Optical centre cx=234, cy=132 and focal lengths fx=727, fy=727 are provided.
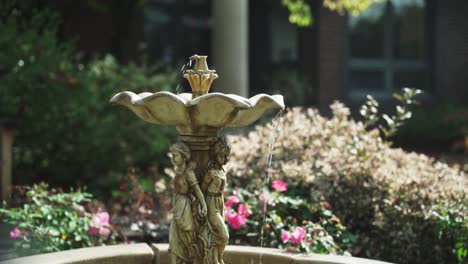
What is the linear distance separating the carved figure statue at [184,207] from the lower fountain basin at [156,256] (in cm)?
48

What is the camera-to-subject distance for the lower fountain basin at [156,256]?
436 cm

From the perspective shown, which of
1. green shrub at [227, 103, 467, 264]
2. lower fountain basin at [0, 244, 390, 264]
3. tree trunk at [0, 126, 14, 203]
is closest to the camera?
lower fountain basin at [0, 244, 390, 264]

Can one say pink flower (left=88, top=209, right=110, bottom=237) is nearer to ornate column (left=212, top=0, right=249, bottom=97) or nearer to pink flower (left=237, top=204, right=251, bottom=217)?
pink flower (left=237, top=204, right=251, bottom=217)

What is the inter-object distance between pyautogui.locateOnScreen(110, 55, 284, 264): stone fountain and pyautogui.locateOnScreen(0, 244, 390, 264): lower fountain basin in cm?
41

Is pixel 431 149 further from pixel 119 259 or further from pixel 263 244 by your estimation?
pixel 119 259

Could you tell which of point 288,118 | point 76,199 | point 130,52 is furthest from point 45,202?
point 130,52

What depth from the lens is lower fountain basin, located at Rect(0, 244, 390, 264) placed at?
172 inches

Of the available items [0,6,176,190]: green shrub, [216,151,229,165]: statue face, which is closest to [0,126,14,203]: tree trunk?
[0,6,176,190]: green shrub

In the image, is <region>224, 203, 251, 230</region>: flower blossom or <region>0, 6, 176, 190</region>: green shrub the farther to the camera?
<region>0, 6, 176, 190</region>: green shrub

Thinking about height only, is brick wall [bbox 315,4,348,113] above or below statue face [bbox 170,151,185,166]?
above

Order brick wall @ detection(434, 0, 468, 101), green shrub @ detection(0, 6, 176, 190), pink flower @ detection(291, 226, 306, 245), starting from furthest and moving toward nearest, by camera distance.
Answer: brick wall @ detection(434, 0, 468, 101) < green shrub @ detection(0, 6, 176, 190) < pink flower @ detection(291, 226, 306, 245)

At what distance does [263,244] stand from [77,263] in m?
1.72

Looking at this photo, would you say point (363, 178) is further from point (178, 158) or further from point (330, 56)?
point (330, 56)

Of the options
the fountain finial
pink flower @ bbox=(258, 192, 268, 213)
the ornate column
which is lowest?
pink flower @ bbox=(258, 192, 268, 213)
